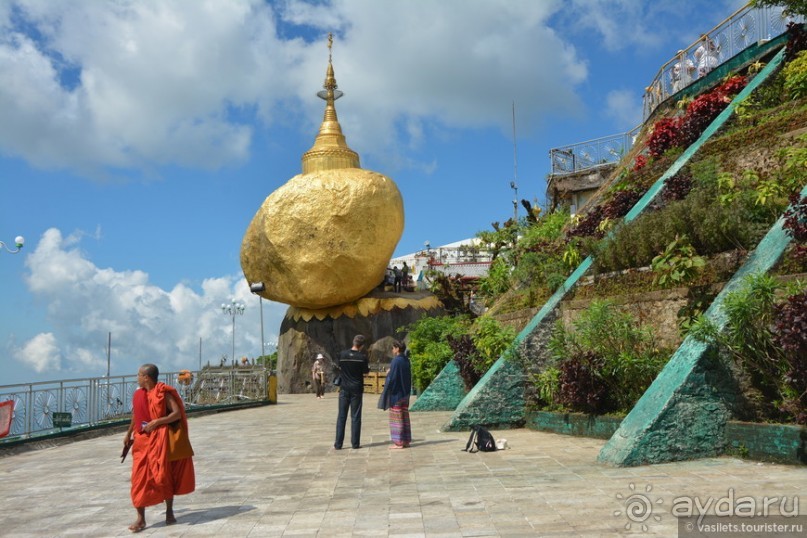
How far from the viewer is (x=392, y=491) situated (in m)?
6.77

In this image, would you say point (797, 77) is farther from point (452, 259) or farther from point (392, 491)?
point (452, 259)

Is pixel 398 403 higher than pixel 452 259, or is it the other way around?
pixel 452 259

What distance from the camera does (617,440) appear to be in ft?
24.3

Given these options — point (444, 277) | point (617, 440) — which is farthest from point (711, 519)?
point (444, 277)

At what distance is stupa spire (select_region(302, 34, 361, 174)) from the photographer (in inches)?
1152

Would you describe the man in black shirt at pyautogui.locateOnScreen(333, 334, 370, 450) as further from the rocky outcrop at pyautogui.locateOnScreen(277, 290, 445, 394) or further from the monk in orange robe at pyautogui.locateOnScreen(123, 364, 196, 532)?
the rocky outcrop at pyautogui.locateOnScreen(277, 290, 445, 394)

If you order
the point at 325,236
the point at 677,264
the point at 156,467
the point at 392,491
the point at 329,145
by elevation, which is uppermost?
the point at 329,145

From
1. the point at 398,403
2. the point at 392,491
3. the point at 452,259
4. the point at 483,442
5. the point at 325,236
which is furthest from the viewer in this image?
the point at 452,259

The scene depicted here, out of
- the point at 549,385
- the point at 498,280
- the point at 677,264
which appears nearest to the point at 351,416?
the point at 549,385

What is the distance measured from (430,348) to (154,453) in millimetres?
13273

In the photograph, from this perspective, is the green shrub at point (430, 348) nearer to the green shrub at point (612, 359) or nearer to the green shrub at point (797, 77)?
the green shrub at point (612, 359)

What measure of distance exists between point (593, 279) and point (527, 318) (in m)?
2.16

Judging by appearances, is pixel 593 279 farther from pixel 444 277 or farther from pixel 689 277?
pixel 444 277

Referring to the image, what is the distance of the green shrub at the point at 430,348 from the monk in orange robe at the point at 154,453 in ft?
39.9
